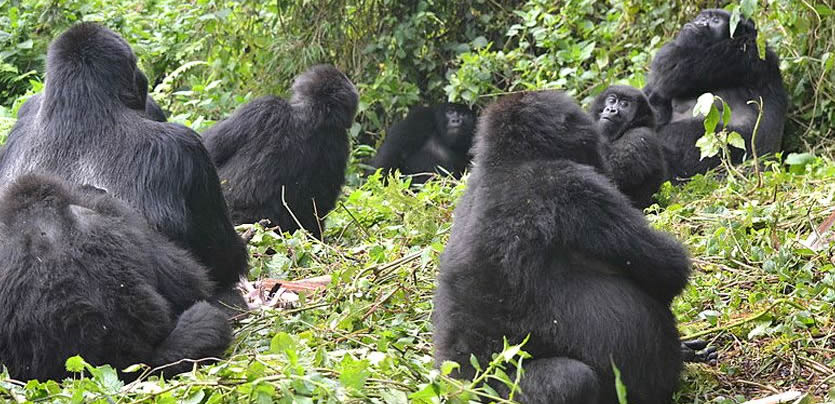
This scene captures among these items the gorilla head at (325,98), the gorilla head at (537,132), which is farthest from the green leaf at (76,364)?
the gorilla head at (325,98)

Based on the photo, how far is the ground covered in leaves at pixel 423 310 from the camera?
3.10m

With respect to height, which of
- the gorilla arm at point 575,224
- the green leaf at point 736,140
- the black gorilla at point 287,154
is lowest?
the black gorilla at point 287,154

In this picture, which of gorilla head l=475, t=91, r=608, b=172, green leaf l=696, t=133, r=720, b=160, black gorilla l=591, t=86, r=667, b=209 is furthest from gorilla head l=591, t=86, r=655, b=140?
gorilla head l=475, t=91, r=608, b=172

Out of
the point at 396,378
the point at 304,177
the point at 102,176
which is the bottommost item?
the point at 304,177

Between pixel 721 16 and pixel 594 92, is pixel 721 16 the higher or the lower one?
the higher one

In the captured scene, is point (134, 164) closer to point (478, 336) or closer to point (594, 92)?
point (478, 336)

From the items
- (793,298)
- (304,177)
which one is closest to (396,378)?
(793,298)

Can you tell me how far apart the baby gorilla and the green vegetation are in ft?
0.41

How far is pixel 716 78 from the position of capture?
293 inches

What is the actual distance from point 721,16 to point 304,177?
110 inches

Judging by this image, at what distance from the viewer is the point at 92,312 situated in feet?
11.6

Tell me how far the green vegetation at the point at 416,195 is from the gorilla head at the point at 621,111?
1.25 ft

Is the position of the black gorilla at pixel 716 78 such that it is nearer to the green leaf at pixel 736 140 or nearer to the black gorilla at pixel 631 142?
the black gorilla at pixel 631 142

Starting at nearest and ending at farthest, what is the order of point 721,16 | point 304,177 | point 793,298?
point 793,298
point 304,177
point 721,16
